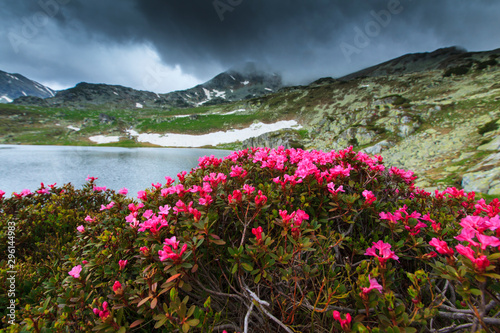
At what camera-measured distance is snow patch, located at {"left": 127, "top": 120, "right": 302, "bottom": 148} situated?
7056 centimetres

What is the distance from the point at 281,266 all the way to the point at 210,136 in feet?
251

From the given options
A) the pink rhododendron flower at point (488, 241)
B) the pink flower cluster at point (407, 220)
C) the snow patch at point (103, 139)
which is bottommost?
the snow patch at point (103, 139)

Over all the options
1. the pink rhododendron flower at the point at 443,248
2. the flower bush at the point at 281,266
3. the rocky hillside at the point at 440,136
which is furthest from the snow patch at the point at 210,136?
the pink rhododendron flower at the point at 443,248

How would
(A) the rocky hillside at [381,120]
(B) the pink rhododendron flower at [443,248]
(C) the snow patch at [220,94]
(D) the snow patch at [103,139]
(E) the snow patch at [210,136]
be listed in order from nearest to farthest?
1. (B) the pink rhododendron flower at [443,248]
2. (A) the rocky hillside at [381,120]
3. (D) the snow patch at [103,139]
4. (E) the snow patch at [210,136]
5. (C) the snow patch at [220,94]

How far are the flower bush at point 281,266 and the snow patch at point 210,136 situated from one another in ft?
225

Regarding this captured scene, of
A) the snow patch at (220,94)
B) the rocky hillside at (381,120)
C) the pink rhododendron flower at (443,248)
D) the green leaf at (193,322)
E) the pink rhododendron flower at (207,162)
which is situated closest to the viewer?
the green leaf at (193,322)

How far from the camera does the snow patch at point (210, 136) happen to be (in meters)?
70.6

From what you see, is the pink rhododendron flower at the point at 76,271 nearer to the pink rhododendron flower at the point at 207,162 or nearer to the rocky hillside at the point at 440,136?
the pink rhododendron flower at the point at 207,162

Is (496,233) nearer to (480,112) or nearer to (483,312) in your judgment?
(483,312)

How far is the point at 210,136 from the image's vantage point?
75562 millimetres

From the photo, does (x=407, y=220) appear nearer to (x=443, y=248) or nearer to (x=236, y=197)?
(x=443, y=248)

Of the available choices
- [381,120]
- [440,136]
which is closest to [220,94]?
[381,120]

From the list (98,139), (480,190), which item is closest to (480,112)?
(480,190)

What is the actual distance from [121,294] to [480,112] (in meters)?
27.9
